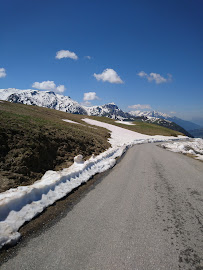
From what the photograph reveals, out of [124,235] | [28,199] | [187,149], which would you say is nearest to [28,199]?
[28,199]

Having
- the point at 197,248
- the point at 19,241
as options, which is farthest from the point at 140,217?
the point at 19,241

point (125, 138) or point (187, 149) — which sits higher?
point (187, 149)

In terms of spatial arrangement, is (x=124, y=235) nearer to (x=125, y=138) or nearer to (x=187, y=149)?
(x=187, y=149)

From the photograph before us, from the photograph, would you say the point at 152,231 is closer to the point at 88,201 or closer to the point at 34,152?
the point at 88,201

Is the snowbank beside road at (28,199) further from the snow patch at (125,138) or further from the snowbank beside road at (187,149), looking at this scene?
the snow patch at (125,138)

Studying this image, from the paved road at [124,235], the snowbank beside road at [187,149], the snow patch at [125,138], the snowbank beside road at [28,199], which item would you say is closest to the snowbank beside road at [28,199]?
the snowbank beside road at [28,199]

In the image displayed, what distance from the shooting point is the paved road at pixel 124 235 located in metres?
3.43

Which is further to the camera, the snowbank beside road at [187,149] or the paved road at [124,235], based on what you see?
the snowbank beside road at [187,149]

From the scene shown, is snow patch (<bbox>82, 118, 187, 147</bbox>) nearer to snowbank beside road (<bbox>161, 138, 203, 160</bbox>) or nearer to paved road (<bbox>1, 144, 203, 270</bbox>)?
snowbank beside road (<bbox>161, 138, 203, 160</bbox>)

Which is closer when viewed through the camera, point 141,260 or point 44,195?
point 141,260

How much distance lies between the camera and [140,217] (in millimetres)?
5238

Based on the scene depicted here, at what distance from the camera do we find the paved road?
11.2 ft

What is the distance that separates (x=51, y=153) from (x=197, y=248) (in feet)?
35.2

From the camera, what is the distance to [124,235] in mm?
4305
